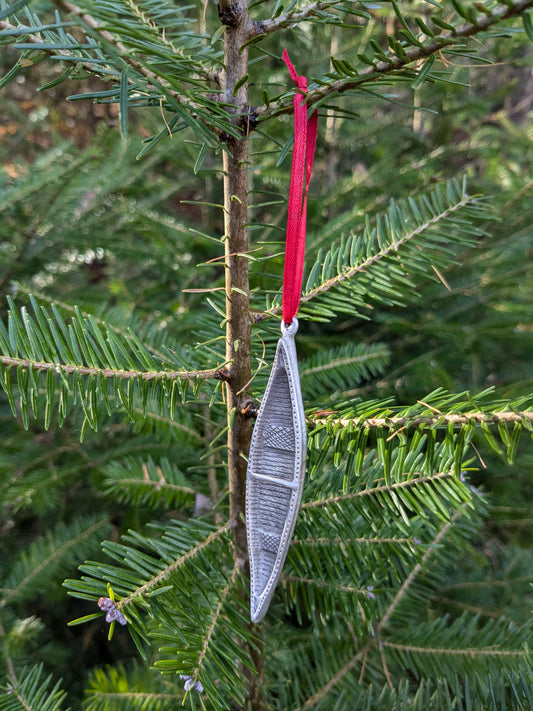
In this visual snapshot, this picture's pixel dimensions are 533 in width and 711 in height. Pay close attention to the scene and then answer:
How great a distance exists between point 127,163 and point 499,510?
3.39 feet

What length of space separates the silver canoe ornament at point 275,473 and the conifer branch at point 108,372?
0.19 ft

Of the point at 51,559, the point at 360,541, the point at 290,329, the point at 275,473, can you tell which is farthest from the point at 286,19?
the point at 51,559

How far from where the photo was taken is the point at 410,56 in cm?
29

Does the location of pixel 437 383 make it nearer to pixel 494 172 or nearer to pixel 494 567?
pixel 494 567

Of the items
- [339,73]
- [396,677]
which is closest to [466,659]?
[396,677]

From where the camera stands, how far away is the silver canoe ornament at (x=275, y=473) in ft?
1.17

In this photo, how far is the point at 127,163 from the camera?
3.46 ft

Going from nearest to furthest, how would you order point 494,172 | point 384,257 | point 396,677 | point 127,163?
point 384,257
point 396,677
point 127,163
point 494,172

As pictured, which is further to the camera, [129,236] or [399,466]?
[129,236]

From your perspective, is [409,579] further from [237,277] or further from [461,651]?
[237,277]

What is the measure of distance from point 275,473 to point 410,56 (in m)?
0.29

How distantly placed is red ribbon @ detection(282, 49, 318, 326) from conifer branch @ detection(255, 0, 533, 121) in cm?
1

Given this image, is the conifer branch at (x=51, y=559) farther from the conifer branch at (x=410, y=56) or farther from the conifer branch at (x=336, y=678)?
the conifer branch at (x=410, y=56)

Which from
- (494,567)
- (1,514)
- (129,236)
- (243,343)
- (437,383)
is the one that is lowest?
(494,567)
